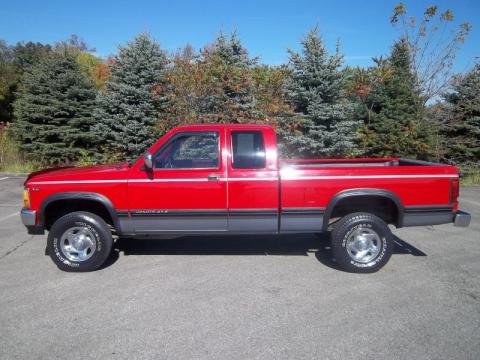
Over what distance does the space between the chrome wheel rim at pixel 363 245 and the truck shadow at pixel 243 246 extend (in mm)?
450

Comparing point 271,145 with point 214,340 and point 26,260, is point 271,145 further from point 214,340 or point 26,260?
point 26,260

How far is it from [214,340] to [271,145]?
8.35 feet

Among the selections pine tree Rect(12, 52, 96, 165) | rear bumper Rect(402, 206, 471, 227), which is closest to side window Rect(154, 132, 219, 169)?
rear bumper Rect(402, 206, 471, 227)

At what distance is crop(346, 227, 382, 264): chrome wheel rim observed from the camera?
4984 millimetres

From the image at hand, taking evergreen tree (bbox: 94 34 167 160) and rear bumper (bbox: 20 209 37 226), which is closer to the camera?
rear bumper (bbox: 20 209 37 226)

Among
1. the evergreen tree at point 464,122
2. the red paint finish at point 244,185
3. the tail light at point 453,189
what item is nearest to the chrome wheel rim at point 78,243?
the red paint finish at point 244,185

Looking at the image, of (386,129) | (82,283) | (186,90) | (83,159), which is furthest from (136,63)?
(82,283)

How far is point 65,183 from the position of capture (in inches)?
194

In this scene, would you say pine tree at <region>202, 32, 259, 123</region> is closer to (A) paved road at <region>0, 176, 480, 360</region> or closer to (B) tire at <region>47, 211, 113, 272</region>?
(A) paved road at <region>0, 176, 480, 360</region>

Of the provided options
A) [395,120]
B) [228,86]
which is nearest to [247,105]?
[228,86]

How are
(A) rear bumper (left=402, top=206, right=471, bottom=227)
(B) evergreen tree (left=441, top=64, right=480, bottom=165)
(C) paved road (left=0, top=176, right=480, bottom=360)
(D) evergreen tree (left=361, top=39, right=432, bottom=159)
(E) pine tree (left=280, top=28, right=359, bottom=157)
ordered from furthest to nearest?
(B) evergreen tree (left=441, top=64, right=480, bottom=165) → (D) evergreen tree (left=361, top=39, right=432, bottom=159) → (E) pine tree (left=280, top=28, right=359, bottom=157) → (A) rear bumper (left=402, top=206, right=471, bottom=227) → (C) paved road (left=0, top=176, right=480, bottom=360)

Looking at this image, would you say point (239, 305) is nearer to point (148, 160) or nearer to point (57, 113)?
point (148, 160)

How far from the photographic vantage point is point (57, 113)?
1411cm

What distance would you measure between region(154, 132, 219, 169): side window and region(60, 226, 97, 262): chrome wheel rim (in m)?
1.27
